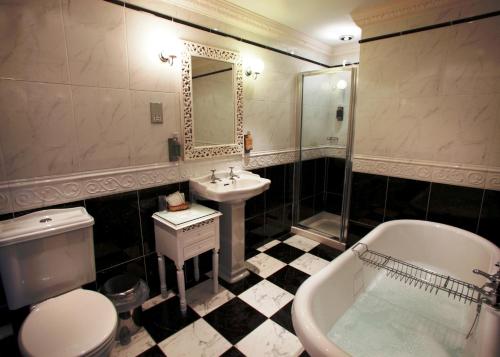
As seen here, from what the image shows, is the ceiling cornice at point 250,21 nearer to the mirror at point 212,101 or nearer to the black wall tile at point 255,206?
the mirror at point 212,101

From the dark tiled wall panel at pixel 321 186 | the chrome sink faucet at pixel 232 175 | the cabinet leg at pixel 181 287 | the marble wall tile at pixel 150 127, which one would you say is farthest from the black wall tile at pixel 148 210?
the dark tiled wall panel at pixel 321 186

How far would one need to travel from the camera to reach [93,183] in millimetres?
1707

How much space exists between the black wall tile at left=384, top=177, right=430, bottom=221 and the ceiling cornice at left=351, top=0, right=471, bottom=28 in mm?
1397

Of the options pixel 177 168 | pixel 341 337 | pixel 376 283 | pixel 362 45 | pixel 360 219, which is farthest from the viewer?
pixel 360 219

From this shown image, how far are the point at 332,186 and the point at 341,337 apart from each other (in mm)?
2347

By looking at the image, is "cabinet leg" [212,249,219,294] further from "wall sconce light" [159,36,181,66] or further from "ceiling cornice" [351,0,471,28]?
"ceiling cornice" [351,0,471,28]

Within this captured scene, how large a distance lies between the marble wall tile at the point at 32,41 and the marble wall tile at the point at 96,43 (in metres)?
0.05

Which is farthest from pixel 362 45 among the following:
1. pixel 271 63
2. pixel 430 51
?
pixel 271 63

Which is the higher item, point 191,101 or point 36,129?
point 191,101

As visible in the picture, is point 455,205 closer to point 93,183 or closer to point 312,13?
point 312,13

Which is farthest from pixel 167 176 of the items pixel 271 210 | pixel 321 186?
pixel 321 186

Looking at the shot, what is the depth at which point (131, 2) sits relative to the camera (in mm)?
1729

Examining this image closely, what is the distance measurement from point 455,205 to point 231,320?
6.55 feet

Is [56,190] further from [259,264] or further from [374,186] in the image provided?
[374,186]
